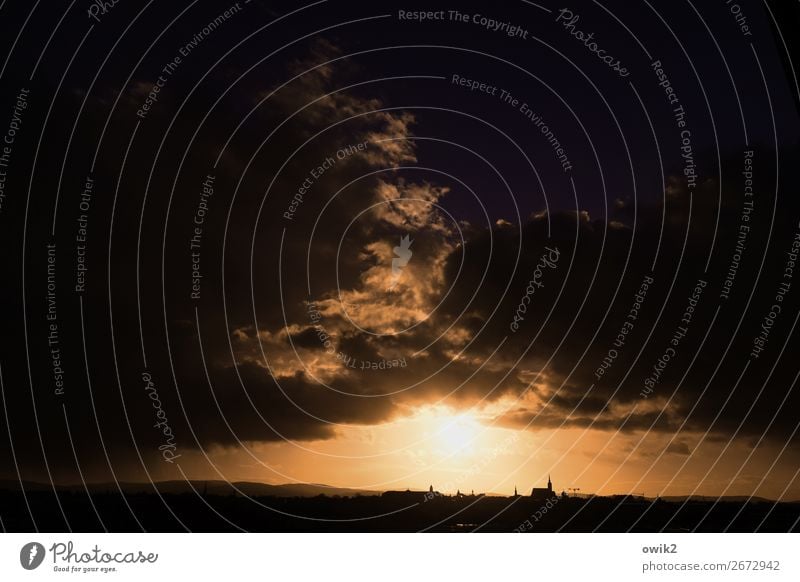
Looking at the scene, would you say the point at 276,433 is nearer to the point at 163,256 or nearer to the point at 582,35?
the point at 163,256

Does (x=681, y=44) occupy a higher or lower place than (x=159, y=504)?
higher

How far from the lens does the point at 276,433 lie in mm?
20578

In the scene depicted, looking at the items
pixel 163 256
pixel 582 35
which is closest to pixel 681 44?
pixel 582 35

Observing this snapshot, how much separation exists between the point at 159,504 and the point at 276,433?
10.1 ft

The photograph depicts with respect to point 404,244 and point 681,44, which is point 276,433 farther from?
point 681,44
